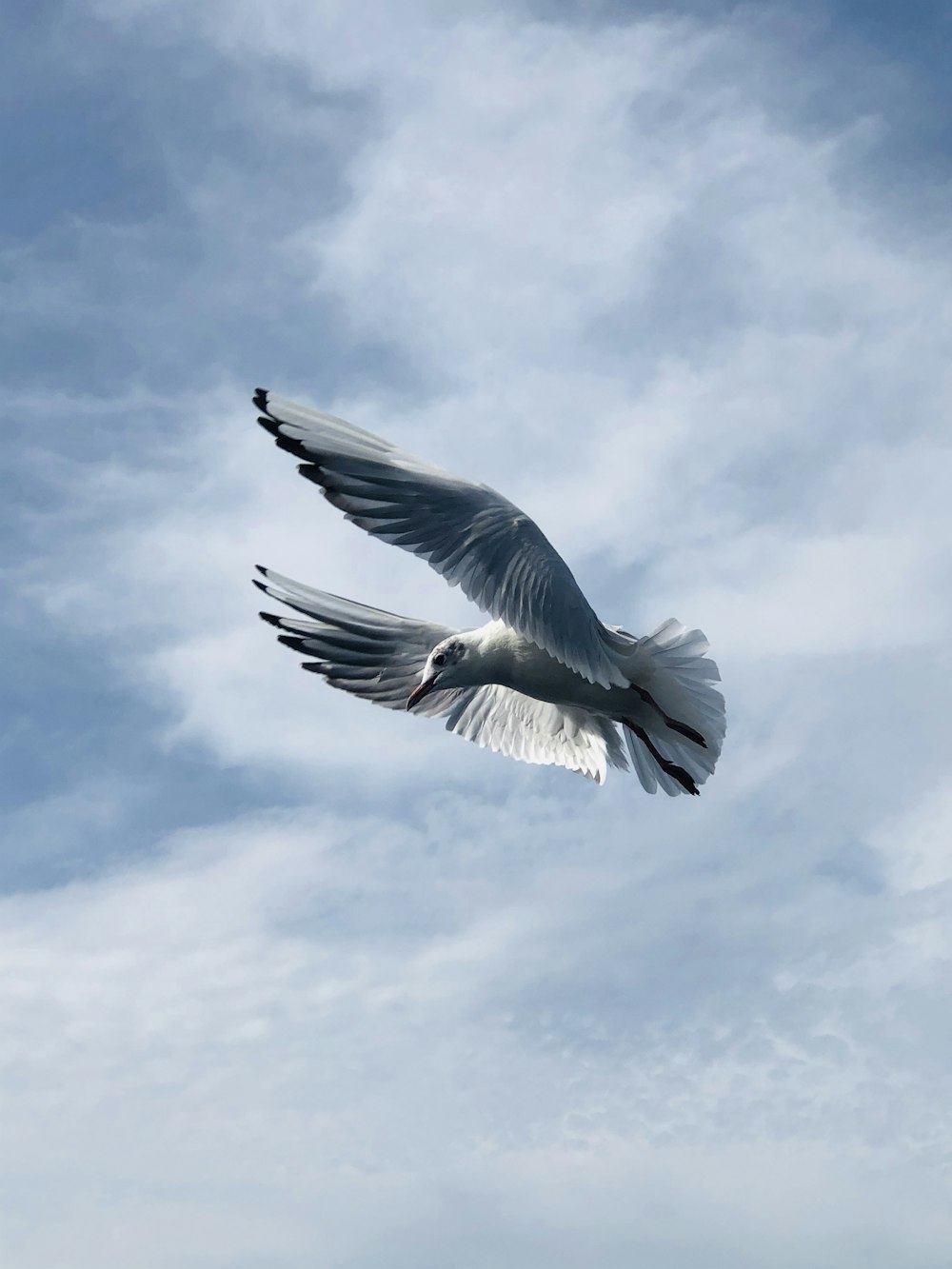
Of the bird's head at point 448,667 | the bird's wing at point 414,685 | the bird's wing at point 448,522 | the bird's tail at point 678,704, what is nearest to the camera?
the bird's wing at point 448,522

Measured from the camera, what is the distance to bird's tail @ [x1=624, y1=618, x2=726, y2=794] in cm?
1042

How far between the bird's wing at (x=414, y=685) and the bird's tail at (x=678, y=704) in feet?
1.94

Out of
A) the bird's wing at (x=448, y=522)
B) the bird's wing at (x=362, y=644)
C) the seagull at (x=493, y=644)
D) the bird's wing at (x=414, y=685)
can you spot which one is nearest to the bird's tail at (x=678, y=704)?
the seagull at (x=493, y=644)

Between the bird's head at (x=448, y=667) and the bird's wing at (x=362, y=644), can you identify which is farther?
the bird's wing at (x=362, y=644)

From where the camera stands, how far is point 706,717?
10.7 m

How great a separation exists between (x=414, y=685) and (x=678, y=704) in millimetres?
2053

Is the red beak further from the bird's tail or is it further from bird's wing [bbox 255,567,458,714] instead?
the bird's tail

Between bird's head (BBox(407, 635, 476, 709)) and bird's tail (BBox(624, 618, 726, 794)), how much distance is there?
1.10 metres

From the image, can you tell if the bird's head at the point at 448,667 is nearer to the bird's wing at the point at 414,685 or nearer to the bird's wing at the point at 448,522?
the bird's wing at the point at 414,685

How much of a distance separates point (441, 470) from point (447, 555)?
0.68 m

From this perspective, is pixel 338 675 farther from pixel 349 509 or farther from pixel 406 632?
pixel 349 509

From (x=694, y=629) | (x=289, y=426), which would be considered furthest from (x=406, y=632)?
(x=289, y=426)

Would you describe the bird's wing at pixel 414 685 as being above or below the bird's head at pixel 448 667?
above

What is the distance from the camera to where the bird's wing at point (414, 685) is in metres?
11.4
